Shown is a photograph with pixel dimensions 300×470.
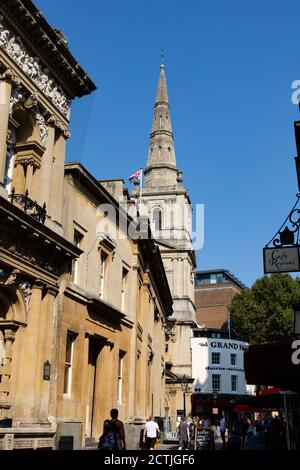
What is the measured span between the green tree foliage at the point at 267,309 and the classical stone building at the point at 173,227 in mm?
8332

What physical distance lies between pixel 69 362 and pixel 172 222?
59311 mm

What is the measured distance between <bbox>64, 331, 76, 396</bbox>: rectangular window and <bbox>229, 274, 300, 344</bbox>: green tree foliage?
1784 inches

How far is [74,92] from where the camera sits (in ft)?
68.7

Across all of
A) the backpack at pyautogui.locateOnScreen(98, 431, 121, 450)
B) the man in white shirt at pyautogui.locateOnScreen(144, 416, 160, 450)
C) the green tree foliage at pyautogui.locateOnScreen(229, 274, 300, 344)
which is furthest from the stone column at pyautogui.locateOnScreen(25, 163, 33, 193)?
the green tree foliage at pyautogui.locateOnScreen(229, 274, 300, 344)

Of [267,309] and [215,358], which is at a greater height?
[267,309]

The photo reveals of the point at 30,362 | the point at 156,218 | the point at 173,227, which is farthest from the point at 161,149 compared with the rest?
the point at 30,362

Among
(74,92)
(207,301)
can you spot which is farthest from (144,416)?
(207,301)

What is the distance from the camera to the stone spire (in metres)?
83.1

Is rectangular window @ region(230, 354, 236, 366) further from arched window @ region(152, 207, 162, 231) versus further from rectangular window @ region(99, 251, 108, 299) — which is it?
rectangular window @ region(99, 251, 108, 299)

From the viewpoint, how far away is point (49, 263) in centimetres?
1795

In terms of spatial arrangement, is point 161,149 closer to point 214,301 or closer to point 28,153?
point 214,301
